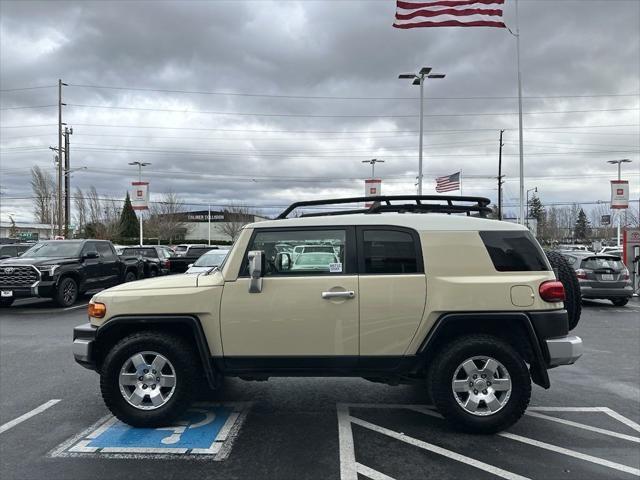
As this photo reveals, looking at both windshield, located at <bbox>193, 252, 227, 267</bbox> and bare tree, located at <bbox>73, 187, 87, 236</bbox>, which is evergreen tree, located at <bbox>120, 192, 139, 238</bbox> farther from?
windshield, located at <bbox>193, 252, 227, 267</bbox>

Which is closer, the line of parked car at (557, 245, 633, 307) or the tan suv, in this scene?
the tan suv

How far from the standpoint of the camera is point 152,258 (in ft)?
70.6

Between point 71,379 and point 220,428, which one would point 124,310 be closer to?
point 220,428

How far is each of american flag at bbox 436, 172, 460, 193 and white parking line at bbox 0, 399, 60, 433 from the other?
2773 centimetres

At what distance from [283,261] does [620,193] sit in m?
32.3

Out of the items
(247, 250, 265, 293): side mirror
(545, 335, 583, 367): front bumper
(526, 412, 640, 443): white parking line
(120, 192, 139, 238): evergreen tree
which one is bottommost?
(526, 412, 640, 443): white parking line

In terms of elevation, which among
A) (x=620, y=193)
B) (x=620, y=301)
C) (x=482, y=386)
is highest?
(x=620, y=193)

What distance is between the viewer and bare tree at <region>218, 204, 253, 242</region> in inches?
3137

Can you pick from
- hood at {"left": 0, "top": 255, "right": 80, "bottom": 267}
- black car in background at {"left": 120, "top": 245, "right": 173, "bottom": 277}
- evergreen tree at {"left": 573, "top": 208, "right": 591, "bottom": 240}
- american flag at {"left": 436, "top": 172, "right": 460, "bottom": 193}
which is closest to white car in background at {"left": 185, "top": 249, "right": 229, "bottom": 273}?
hood at {"left": 0, "top": 255, "right": 80, "bottom": 267}

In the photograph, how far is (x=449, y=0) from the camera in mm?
13289

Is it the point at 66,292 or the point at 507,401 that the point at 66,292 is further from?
the point at 507,401

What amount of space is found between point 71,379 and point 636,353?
27.2 ft

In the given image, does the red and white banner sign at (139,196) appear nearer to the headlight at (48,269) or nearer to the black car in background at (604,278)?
the headlight at (48,269)

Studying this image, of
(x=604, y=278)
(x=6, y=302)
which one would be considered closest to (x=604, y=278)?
(x=604, y=278)
